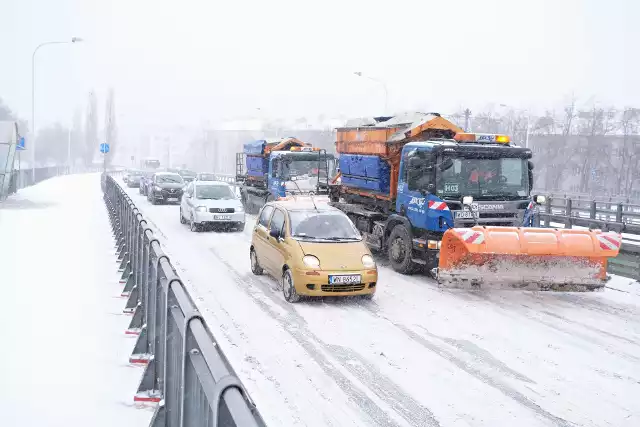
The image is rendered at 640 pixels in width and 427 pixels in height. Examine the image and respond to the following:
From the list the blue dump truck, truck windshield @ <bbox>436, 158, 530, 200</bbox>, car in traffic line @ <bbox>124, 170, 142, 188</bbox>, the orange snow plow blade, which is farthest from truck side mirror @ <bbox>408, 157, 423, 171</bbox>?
car in traffic line @ <bbox>124, 170, 142, 188</bbox>

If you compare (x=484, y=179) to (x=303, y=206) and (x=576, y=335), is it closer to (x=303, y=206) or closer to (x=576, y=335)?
(x=303, y=206)

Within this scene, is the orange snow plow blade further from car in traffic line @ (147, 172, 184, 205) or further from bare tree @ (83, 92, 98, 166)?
bare tree @ (83, 92, 98, 166)

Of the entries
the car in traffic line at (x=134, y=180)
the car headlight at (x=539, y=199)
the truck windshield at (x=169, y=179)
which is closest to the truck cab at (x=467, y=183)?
the car headlight at (x=539, y=199)

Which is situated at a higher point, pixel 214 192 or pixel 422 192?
pixel 422 192

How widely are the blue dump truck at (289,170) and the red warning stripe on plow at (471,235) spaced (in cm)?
1044

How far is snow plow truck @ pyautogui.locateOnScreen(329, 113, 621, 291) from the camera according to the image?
37.7 ft

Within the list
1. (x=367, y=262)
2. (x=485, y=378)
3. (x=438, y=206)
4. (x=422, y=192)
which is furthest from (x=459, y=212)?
(x=485, y=378)

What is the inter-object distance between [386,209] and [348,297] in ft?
13.9

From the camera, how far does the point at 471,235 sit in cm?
1130

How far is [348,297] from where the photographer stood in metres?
11.8

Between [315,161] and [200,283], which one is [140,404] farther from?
[315,161]

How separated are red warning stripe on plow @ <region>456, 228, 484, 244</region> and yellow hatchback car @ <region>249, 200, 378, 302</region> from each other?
5.60 ft

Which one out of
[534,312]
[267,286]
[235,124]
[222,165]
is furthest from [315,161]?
[235,124]

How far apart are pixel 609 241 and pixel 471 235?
9.02ft
